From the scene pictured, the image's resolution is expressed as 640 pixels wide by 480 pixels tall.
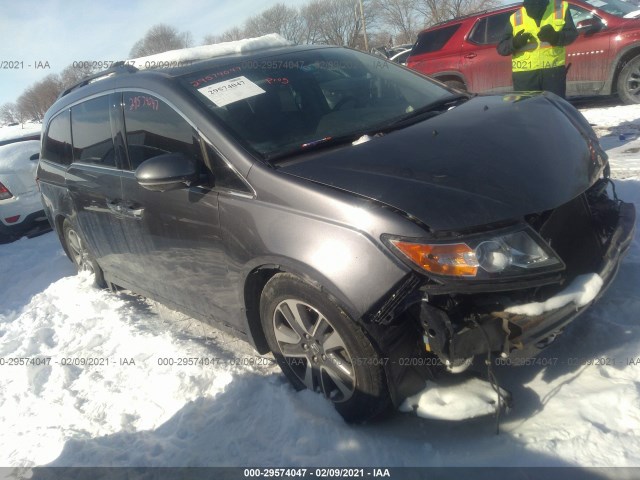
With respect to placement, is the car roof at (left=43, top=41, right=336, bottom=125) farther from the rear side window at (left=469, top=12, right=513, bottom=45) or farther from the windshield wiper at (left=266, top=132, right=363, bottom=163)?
the rear side window at (left=469, top=12, right=513, bottom=45)

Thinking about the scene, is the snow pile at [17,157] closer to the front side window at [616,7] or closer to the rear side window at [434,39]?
the rear side window at [434,39]

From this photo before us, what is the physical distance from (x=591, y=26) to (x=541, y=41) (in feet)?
10.7

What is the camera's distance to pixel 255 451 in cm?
252

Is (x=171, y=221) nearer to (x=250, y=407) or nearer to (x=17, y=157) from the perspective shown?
(x=250, y=407)

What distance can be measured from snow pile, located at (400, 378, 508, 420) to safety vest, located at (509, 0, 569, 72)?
438 centimetres

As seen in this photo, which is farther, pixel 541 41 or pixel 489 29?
pixel 489 29

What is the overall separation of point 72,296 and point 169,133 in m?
2.47

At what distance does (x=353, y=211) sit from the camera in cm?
219

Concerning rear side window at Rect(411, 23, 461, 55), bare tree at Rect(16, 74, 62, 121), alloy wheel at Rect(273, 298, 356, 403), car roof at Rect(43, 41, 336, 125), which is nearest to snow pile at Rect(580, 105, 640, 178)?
rear side window at Rect(411, 23, 461, 55)

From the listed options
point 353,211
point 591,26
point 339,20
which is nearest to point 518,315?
point 353,211

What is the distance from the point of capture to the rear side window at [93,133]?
3639 mm

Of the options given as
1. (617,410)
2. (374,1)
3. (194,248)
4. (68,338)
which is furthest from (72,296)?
(374,1)

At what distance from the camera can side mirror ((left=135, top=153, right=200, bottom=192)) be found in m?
2.66

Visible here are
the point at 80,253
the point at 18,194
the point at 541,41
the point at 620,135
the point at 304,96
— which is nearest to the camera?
the point at 304,96
